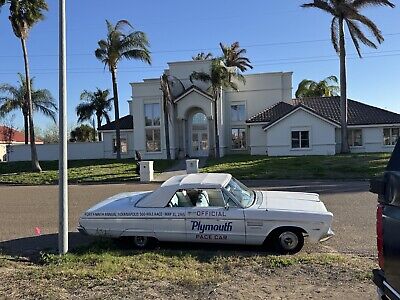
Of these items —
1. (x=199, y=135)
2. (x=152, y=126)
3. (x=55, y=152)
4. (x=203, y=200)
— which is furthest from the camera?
(x=55, y=152)

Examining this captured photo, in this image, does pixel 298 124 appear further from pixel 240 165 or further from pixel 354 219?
pixel 354 219

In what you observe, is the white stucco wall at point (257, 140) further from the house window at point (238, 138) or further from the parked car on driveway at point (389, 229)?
the parked car on driveway at point (389, 229)

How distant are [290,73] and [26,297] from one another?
34481 millimetres

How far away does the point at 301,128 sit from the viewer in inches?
1293

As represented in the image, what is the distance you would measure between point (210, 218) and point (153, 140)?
101 ft

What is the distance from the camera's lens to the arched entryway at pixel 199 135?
37.4 metres

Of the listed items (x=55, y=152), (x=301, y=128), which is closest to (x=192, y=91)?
(x=301, y=128)

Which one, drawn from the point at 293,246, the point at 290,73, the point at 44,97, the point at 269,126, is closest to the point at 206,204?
the point at 293,246

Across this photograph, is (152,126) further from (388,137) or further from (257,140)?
(388,137)

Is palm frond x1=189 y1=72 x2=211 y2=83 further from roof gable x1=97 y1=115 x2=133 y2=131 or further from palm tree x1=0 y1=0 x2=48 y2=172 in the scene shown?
palm tree x1=0 y1=0 x2=48 y2=172

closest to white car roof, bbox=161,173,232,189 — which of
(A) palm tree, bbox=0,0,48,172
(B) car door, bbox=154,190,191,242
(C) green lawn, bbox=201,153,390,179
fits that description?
(B) car door, bbox=154,190,191,242

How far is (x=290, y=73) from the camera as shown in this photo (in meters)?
36.8

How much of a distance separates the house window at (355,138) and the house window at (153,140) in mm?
16288

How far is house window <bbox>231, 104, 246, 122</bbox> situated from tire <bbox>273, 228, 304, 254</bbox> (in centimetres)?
3085
